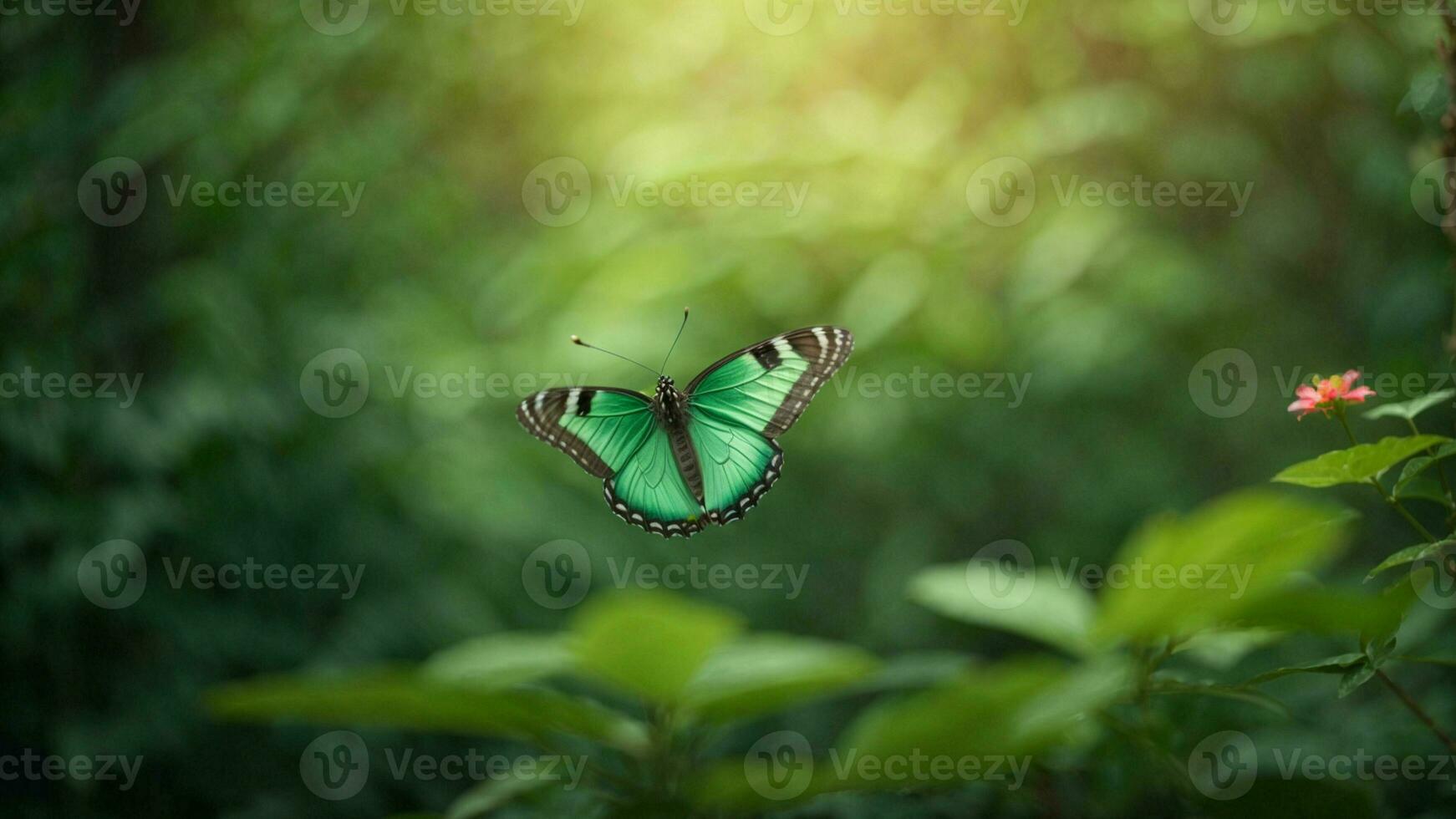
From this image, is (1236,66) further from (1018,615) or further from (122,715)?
(122,715)

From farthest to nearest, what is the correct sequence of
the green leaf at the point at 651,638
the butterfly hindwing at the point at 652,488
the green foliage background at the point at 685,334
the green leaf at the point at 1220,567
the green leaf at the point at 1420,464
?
1. the green foliage background at the point at 685,334
2. the butterfly hindwing at the point at 652,488
3. the green leaf at the point at 651,638
4. the green leaf at the point at 1220,567
5. the green leaf at the point at 1420,464

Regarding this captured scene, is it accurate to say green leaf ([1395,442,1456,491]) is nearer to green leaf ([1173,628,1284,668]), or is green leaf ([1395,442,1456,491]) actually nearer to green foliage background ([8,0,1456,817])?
green leaf ([1173,628,1284,668])

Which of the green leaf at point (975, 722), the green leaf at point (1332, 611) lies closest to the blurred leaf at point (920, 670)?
the green leaf at point (975, 722)

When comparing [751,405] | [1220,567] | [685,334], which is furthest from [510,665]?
[685,334]

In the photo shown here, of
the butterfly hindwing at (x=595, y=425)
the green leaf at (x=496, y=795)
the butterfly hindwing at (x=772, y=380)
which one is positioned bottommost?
the green leaf at (x=496, y=795)

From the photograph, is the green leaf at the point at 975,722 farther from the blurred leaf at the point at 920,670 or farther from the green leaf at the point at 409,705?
the blurred leaf at the point at 920,670

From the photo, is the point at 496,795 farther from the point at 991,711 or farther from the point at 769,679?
the point at 991,711

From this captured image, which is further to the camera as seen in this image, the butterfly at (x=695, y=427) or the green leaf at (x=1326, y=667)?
the butterfly at (x=695, y=427)

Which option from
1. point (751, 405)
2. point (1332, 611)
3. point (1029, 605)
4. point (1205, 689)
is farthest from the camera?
point (1029, 605)
